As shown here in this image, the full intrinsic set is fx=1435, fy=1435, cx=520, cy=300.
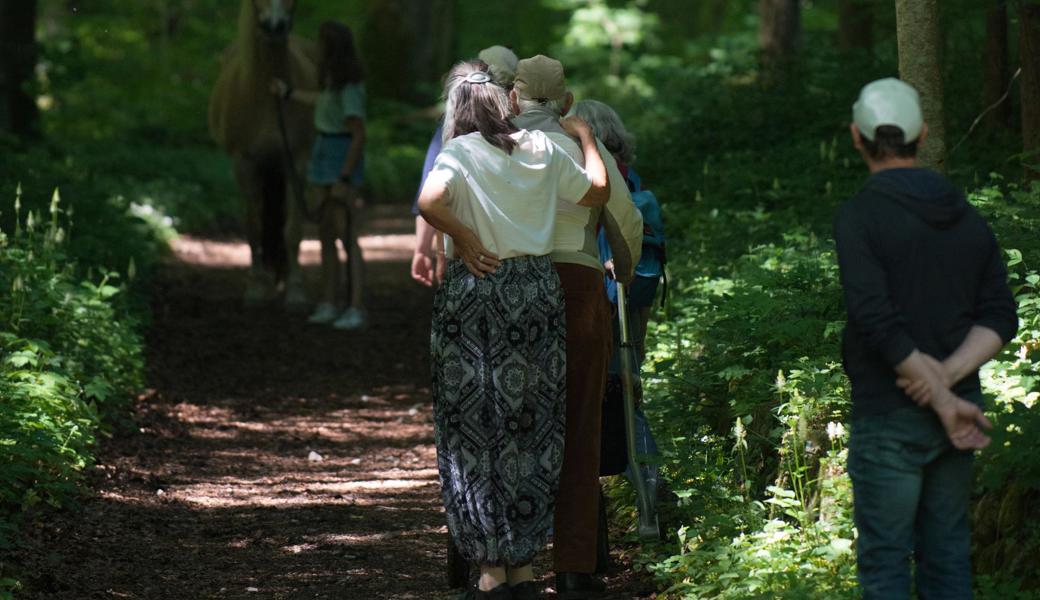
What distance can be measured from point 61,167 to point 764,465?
40.3 feet

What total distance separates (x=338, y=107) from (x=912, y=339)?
29.0ft

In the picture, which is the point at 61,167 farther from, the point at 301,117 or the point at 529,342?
the point at 529,342

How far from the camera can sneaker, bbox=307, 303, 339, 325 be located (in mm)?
13062

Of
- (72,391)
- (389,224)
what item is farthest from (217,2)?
(72,391)

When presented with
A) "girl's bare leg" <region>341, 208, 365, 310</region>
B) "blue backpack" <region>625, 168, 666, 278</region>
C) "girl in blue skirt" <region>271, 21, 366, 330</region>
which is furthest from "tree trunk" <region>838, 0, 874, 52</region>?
"blue backpack" <region>625, 168, 666, 278</region>

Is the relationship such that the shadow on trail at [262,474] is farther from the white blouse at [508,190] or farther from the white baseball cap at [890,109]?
the white baseball cap at [890,109]

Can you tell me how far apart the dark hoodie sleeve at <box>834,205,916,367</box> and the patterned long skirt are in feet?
5.35

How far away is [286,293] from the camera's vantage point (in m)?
13.6

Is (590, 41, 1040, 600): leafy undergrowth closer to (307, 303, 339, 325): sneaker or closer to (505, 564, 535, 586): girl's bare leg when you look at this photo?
(505, 564, 535, 586): girl's bare leg

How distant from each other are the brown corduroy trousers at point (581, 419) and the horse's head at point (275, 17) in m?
7.85

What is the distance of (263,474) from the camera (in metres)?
8.52

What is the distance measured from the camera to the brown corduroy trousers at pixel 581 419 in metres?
5.61

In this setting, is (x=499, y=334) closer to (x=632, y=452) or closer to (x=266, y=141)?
(x=632, y=452)

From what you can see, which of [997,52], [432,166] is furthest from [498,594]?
[997,52]
